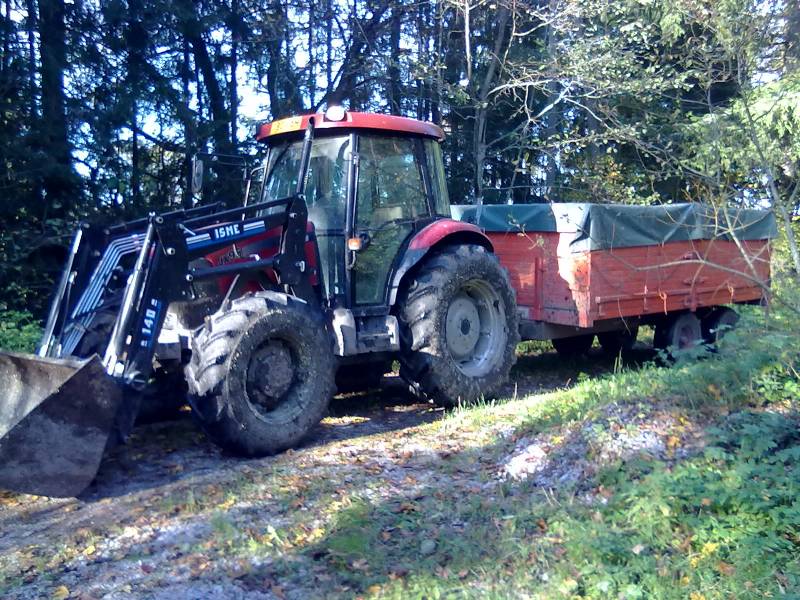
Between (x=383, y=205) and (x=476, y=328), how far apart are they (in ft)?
5.56

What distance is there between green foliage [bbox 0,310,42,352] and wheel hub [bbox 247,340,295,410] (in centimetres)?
416

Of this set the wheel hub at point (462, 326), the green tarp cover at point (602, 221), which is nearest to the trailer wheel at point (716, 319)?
the green tarp cover at point (602, 221)

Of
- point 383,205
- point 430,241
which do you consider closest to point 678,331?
point 430,241

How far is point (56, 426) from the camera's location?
554 centimetres

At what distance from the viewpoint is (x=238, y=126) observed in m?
14.7

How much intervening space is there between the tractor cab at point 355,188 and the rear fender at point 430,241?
0.30 ft

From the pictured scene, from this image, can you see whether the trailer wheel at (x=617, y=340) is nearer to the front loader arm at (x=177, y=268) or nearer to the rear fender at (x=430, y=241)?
the rear fender at (x=430, y=241)

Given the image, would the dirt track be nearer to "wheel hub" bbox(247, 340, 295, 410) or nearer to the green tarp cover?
"wheel hub" bbox(247, 340, 295, 410)

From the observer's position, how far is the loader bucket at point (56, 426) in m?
5.42

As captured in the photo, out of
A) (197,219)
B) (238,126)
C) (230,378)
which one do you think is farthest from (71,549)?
(238,126)

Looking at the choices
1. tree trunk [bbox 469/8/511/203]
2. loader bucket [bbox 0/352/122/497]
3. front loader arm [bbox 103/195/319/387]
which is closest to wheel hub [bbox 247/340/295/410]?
front loader arm [bbox 103/195/319/387]

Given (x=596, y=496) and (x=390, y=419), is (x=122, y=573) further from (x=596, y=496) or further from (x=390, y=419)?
(x=390, y=419)

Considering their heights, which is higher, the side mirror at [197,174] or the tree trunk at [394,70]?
the tree trunk at [394,70]

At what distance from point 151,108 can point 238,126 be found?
1.99 meters
